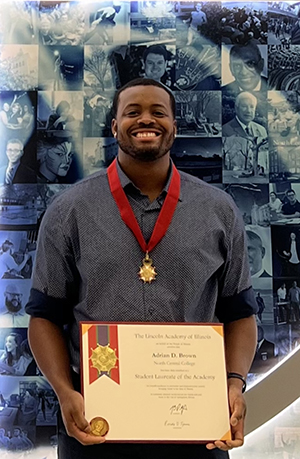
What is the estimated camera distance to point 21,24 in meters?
2.52

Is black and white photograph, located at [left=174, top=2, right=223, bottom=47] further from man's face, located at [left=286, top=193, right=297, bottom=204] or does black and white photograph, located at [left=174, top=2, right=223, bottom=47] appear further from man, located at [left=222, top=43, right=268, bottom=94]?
man's face, located at [left=286, top=193, right=297, bottom=204]

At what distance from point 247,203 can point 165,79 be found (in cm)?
68

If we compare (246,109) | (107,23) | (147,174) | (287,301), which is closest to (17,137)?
(107,23)

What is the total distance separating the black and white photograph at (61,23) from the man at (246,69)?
0.70 metres

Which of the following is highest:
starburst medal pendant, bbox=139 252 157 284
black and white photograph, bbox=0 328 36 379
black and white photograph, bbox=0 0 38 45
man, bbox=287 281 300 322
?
black and white photograph, bbox=0 0 38 45

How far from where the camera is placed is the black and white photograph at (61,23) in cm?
251

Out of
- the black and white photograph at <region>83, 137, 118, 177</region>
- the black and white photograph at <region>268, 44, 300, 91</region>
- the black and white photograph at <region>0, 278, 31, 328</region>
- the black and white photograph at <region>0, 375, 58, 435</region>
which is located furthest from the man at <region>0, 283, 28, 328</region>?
the black and white photograph at <region>268, 44, 300, 91</region>

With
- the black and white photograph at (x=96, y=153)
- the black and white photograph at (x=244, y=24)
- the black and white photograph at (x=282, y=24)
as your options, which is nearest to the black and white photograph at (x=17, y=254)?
the black and white photograph at (x=96, y=153)

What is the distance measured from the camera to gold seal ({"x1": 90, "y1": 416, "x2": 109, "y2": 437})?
143 cm

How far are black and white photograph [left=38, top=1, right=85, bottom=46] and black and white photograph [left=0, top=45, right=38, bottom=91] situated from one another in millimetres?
83

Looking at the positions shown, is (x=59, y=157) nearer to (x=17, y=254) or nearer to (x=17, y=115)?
(x=17, y=115)

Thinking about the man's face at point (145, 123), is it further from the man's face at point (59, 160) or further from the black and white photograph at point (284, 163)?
the black and white photograph at point (284, 163)

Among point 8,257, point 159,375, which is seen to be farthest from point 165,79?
point 159,375

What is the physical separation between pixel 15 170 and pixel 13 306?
0.61 meters
